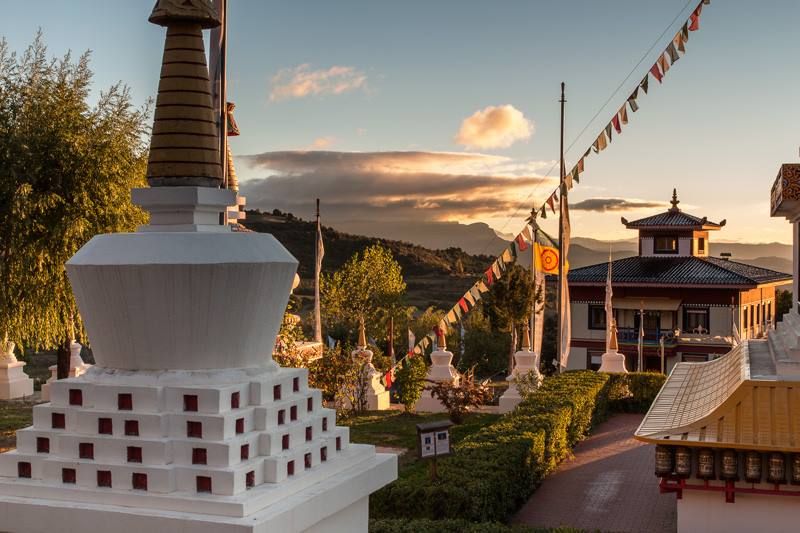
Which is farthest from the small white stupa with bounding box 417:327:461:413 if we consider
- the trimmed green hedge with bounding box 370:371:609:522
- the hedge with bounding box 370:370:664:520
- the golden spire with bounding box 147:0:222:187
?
the golden spire with bounding box 147:0:222:187

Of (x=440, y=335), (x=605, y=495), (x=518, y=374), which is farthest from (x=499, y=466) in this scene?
(x=518, y=374)

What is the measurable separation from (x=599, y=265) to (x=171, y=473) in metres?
49.3

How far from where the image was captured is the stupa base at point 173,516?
5867 millimetres

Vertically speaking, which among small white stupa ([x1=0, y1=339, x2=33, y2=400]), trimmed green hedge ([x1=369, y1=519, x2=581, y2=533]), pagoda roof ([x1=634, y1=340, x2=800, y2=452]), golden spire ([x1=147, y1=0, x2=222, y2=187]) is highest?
golden spire ([x1=147, y1=0, x2=222, y2=187])

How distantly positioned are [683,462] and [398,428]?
10447 millimetres

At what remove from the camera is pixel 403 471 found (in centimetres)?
1745

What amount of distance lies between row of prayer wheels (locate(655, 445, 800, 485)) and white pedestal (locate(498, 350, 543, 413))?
1240 centimetres

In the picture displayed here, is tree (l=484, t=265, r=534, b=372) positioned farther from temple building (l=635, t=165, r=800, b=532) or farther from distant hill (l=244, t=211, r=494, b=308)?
temple building (l=635, t=165, r=800, b=532)

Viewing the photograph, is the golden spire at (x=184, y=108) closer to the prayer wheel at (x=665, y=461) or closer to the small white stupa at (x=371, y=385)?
the prayer wheel at (x=665, y=461)

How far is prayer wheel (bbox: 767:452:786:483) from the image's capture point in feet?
40.2

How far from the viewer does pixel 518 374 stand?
25.4 metres

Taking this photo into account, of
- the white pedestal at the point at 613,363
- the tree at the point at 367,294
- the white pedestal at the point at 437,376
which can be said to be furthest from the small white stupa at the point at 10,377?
the tree at the point at 367,294

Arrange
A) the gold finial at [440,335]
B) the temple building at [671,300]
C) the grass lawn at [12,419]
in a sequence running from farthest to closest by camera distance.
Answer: the temple building at [671,300] → the gold finial at [440,335] → the grass lawn at [12,419]

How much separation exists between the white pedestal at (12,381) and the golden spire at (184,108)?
21.8 meters
